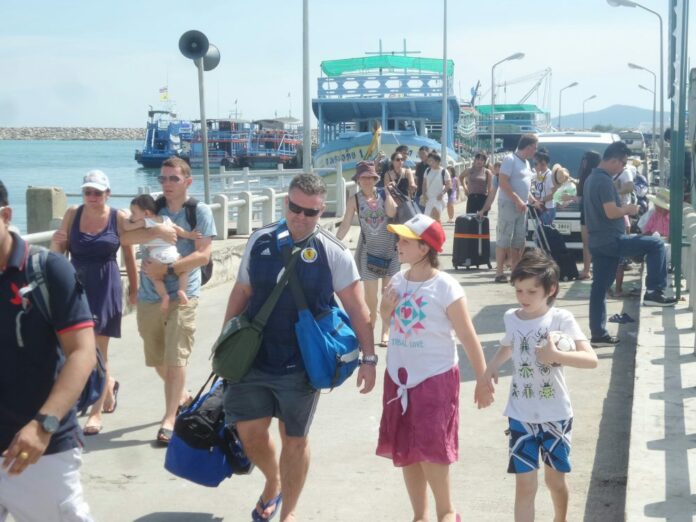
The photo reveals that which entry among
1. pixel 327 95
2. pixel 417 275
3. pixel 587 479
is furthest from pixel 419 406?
pixel 327 95

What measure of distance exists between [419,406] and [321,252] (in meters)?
0.90

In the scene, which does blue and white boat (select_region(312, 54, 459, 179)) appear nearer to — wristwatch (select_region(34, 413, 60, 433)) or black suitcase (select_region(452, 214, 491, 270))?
black suitcase (select_region(452, 214, 491, 270))

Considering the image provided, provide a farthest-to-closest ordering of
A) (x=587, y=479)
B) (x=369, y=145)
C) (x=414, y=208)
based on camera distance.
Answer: (x=369, y=145) < (x=414, y=208) < (x=587, y=479)

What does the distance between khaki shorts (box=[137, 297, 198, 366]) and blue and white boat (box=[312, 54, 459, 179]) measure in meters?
34.7

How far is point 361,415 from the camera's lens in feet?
24.8

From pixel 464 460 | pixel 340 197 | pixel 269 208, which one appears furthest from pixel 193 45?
pixel 340 197

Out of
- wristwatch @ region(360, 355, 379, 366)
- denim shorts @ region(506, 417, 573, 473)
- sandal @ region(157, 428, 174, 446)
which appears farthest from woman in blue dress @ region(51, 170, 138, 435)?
denim shorts @ region(506, 417, 573, 473)

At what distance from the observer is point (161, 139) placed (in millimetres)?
100062

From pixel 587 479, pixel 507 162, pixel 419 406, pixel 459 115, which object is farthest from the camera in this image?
pixel 459 115

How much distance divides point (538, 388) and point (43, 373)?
2277 mm

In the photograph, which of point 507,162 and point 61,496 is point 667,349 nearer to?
point 507,162

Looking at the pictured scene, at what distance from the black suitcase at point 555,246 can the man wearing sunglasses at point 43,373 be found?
10.6 meters

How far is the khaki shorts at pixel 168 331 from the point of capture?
691cm

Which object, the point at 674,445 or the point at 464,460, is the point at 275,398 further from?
the point at 674,445
